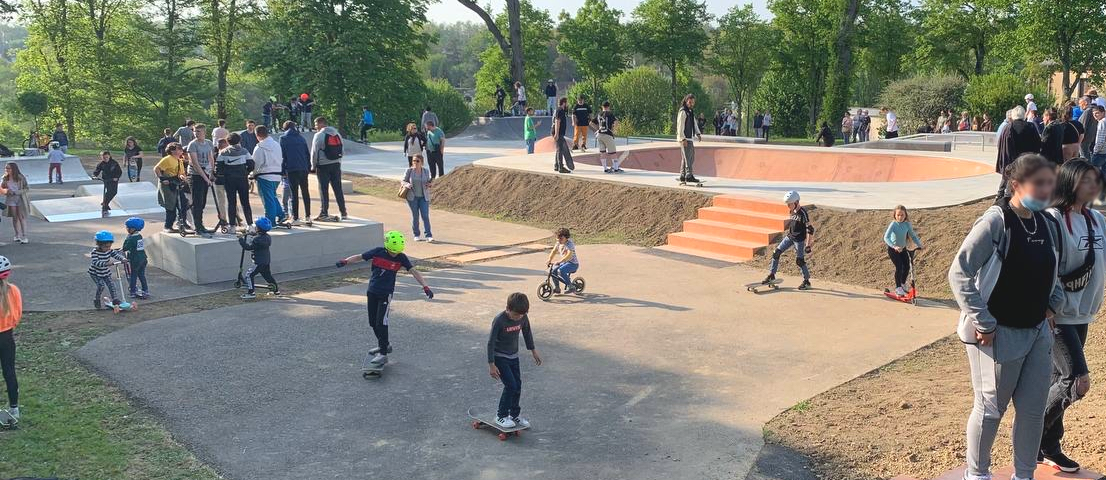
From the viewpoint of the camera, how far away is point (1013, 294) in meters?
4.77

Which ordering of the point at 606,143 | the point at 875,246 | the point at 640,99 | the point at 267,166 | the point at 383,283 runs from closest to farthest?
1. the point at 383,283
2. the point at 875,246
3. the point at 267,166
4. the point at 606,143
5. the point at 640,99

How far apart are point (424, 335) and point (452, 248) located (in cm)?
600

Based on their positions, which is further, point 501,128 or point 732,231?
point 501,128

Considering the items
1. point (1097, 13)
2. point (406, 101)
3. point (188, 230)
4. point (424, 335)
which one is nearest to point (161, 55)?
point (406, 101)

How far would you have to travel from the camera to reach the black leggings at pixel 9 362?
290 inches

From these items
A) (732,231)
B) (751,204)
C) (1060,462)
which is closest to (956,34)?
(751,204)

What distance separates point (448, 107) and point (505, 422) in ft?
148

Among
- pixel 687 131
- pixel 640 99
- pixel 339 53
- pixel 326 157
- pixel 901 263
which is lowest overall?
pixel 901 263

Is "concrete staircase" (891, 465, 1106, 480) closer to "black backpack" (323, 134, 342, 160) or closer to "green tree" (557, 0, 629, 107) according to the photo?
"black backpack" (323, 134, 342, 160)

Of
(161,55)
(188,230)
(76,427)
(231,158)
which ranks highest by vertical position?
(161,55)

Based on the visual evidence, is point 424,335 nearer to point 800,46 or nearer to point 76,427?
point 76,427

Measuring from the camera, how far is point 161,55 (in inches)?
1697

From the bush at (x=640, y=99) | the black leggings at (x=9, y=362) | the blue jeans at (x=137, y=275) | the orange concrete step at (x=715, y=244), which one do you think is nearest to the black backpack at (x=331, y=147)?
the blue jeans at (x=137, y=275)

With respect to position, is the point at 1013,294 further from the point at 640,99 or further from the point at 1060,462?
the point at 640,99
